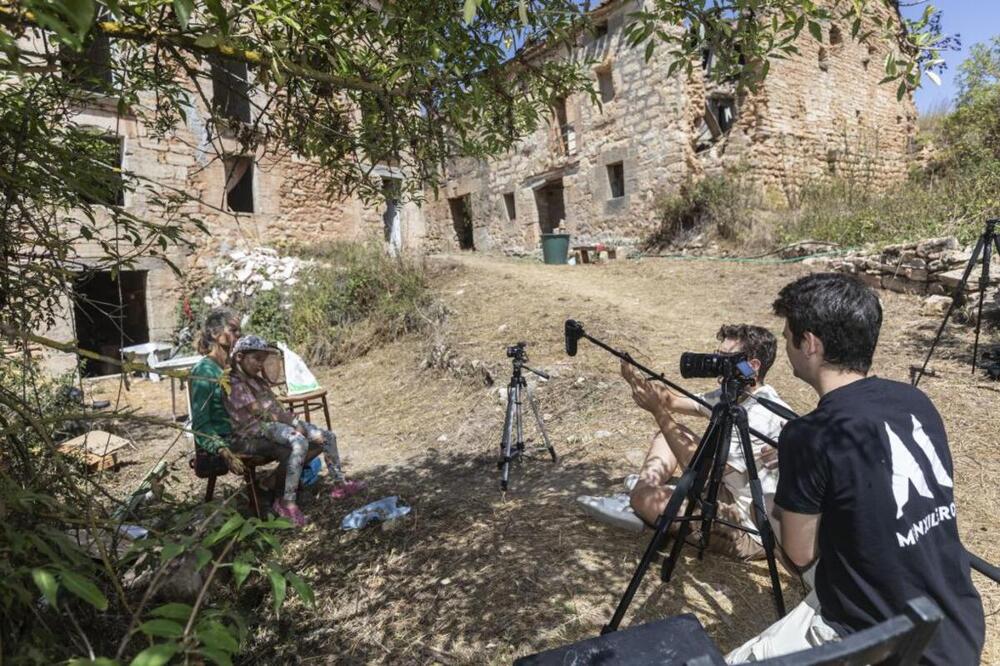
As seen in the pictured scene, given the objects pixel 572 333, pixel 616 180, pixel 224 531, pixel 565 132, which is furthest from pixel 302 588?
pixel 565 132

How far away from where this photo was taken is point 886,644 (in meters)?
0.78

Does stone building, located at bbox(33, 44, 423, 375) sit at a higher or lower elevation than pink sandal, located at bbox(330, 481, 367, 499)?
higher

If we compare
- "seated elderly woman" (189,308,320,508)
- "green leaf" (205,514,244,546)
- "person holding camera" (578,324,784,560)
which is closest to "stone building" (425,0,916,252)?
"seated elderly woman" (189,308,320,508)

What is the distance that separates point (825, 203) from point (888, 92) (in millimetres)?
6185

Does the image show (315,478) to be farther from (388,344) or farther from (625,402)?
(388,344)

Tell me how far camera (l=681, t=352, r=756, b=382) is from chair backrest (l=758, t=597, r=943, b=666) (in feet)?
4.52

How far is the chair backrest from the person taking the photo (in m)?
0.75

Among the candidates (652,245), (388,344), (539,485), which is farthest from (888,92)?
(539,485)

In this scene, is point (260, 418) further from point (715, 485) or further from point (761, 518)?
point (761, 518)

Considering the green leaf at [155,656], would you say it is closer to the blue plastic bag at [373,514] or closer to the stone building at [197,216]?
the blue plastic bag at [373,514]

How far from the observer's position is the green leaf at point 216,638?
93 cm

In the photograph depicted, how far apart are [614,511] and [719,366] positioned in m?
1.14

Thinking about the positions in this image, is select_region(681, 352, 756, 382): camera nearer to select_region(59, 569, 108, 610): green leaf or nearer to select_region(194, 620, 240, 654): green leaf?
→ select_region(194, 620, 240, 654): green leaf

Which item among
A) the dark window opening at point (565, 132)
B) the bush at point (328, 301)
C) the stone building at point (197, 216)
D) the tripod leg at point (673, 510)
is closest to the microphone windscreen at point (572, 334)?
the tripod leg at point (673, 510)
